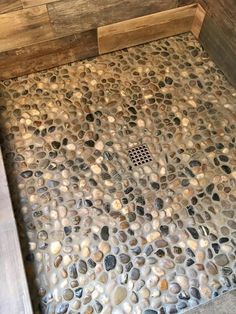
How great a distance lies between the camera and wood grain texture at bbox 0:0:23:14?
4.09ft

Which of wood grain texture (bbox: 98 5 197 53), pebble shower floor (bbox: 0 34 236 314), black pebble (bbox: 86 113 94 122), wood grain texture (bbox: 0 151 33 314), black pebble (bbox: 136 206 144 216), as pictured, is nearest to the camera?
wood grain texture (bbox: 0 151 33 314)

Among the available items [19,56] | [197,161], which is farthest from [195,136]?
[19,56]

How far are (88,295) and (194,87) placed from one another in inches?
38.5

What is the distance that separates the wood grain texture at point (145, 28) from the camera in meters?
1.49

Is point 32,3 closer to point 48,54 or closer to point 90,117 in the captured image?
point 48,54

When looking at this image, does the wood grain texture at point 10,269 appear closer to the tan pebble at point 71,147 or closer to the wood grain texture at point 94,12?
the tan pebble at point 71,147

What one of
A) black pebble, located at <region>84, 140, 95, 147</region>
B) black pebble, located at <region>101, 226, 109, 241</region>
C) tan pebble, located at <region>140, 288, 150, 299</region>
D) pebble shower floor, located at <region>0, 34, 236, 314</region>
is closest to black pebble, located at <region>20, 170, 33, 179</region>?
pebble shower floor, located at <region>0, 34, 236, 314</region>

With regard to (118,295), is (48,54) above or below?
above

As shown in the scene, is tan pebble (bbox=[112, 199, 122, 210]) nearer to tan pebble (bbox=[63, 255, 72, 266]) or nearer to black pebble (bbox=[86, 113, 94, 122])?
tan pebble (bbox=[63, 255, 72, 266])

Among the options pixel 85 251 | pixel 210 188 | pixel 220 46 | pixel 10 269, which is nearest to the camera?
pixel 10 269

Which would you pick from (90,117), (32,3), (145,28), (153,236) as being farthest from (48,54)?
(153,236)

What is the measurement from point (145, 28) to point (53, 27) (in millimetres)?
436

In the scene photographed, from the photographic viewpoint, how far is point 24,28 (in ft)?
4.41

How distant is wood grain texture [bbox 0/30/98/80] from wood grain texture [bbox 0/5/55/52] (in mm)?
31
